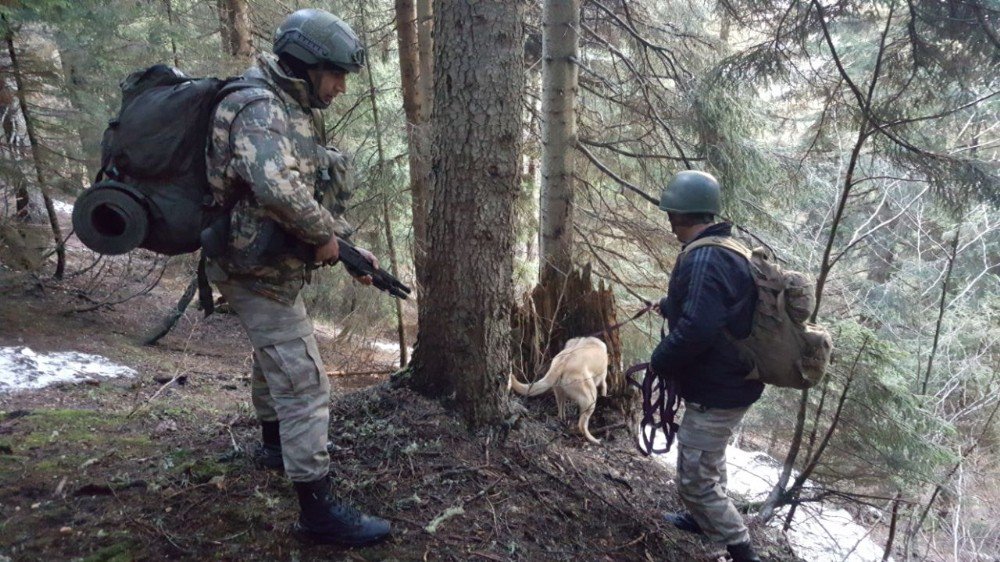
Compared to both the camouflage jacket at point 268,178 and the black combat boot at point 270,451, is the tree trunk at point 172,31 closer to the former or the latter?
the camouflage jacket at point 268,178

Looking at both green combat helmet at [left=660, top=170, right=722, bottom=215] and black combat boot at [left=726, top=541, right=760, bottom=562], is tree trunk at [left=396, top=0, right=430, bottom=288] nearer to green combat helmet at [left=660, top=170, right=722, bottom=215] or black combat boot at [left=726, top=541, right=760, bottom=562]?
green combat helmet at [left=660, top=170, right=722, bottom=215]

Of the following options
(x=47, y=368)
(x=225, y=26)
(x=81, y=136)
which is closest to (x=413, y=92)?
(x=225, y=26)

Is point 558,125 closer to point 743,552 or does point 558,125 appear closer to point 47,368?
point 743,552

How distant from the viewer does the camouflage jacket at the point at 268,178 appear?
251 centimetres

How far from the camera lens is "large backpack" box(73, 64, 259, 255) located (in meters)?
2.59

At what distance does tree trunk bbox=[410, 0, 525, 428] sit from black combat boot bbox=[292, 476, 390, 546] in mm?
1073

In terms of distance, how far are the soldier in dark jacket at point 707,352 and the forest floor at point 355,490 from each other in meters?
0.34

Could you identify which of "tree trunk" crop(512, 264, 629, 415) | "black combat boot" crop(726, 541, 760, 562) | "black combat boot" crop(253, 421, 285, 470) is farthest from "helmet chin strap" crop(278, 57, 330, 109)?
"black combat boot" crop(726, 541, 760, 562)

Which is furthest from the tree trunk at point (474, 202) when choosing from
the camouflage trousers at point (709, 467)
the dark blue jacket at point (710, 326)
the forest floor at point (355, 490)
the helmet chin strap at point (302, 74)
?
the camouflage trousers at point (709, 467)

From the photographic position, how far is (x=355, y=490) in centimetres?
322

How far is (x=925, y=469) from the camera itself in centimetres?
576

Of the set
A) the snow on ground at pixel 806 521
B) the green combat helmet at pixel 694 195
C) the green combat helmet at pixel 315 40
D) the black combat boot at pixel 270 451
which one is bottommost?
the snow on ground at pixel 806 521

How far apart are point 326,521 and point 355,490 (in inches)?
16.9

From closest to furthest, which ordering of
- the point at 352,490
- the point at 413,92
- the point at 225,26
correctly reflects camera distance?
the point at 352,490 → the point at 413,92 → the point at 225,26
